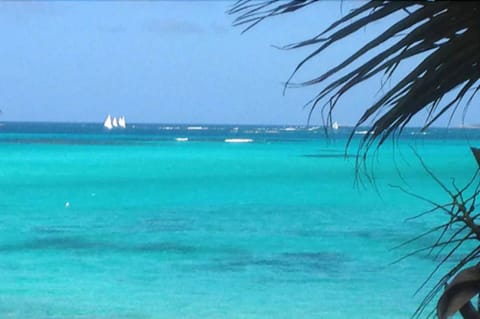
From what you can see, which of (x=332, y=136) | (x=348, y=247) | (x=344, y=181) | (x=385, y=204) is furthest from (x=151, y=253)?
Answer: (x=344, y=181)

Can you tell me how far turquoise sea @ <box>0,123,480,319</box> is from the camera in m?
10.4

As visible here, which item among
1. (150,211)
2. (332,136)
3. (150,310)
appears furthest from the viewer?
(150,211)

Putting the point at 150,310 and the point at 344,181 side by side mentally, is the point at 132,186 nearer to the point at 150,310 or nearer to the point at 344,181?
the point at 344,181

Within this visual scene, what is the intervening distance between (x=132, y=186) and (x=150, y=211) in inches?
294

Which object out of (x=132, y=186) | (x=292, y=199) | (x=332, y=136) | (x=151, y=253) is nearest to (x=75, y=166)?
(x=132, y=186)

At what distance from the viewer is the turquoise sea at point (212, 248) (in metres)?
10.4

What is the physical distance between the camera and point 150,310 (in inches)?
401

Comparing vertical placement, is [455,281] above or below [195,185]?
above

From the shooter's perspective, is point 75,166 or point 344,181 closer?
point 344,181

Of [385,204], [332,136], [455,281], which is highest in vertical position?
[332,136]

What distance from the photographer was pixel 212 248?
48.2 feet

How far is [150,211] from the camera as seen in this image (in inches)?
824

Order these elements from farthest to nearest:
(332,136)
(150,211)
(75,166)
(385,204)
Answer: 1. (75,166)
2. (385,204)
3. (150,211)
4. (332,136)

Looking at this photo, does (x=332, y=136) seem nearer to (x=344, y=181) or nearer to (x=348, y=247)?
(x=348, y=247)
